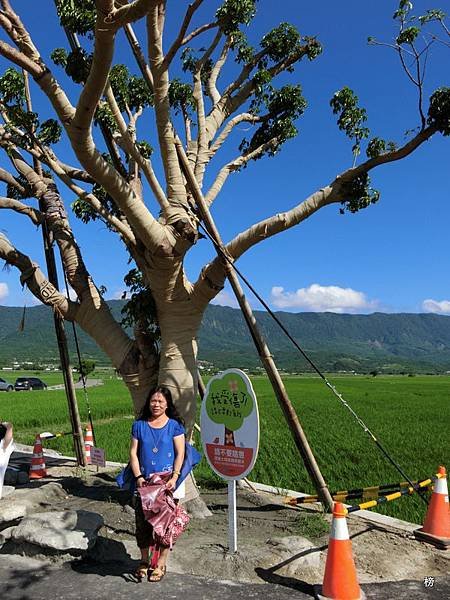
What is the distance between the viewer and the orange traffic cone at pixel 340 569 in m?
4.12

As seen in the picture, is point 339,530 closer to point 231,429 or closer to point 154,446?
point 231,429

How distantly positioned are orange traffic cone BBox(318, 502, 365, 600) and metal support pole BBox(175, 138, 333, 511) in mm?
1999

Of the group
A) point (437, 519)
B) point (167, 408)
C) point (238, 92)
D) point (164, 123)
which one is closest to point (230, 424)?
point (167, 408)

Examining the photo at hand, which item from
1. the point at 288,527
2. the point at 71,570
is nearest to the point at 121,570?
the point at 71,570

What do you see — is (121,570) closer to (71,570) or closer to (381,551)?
(71,570)

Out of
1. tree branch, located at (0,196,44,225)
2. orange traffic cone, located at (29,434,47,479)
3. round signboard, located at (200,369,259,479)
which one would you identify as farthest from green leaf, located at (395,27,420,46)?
orange traffic cone, located at (29,434,47,479)

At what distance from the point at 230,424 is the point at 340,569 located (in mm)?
1713

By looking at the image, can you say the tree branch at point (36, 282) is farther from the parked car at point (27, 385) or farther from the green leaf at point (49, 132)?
the parked car at point (27, 385)

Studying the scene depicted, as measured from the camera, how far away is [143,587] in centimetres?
432

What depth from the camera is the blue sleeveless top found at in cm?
469

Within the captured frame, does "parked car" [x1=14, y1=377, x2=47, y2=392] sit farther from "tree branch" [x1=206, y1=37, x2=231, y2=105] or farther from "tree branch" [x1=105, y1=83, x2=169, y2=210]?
"tree branch" [x1=105, y1=83, x2=169, y2=210]

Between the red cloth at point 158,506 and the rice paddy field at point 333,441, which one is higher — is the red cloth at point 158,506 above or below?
above

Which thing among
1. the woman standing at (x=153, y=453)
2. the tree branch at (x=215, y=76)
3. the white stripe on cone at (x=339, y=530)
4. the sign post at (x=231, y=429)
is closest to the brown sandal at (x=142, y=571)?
the woman standing at (x=153, y=453)

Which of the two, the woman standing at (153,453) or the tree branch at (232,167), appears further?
the tree branch at (232,167)
